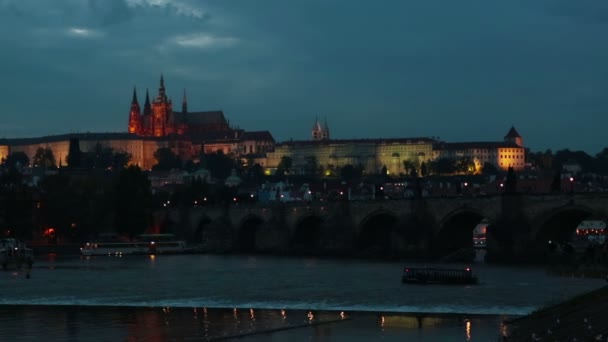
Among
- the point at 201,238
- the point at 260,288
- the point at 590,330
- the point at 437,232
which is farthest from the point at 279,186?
the point at 590,330

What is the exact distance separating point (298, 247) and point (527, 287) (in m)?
42.2

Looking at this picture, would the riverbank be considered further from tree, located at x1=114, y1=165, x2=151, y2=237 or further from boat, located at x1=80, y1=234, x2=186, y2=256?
tree, located at x1=114, y1=165, x2=151, y2=237

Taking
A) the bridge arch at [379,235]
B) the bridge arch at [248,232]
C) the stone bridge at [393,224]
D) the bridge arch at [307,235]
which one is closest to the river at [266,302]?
the stone bridge at [393,224]

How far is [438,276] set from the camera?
52.5 meters

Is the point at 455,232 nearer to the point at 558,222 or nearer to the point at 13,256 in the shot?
the point at 558,222

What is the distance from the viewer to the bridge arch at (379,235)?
7750cm

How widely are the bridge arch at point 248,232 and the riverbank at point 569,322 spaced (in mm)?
60150

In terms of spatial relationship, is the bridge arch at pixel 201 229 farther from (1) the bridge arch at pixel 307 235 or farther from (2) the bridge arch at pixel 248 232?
(1) the bridge arch at pixel 307 235

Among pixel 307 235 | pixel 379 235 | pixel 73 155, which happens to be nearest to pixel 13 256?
pixel 379 235

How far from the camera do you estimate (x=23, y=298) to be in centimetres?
4638

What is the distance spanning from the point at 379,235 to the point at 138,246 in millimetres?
20019

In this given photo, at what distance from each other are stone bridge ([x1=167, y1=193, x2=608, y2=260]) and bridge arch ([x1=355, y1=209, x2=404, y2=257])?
0.20 feet

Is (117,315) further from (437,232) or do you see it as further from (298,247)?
(298,247)

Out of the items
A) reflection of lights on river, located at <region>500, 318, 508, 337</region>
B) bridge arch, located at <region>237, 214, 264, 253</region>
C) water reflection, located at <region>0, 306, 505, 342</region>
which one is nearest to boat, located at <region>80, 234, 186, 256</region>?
bridge arch, located at <region>237, 214, 264, 253</region>
